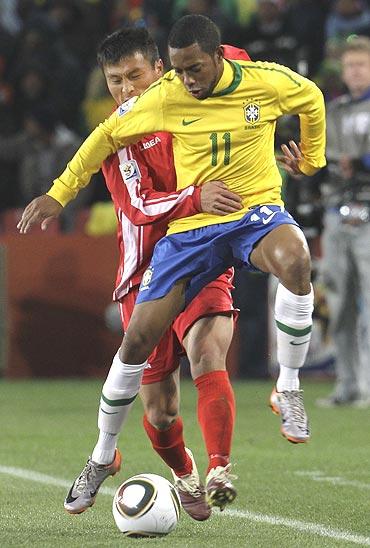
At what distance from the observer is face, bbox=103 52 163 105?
6.13 meters

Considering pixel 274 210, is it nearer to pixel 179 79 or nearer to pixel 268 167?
pixel 268 167

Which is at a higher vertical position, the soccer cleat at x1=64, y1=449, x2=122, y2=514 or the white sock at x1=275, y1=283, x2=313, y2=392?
the white sock at x1=275, y1=283, x2=313, y2=392

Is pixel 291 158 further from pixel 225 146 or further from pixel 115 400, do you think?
pixel 115 400

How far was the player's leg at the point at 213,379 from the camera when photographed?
5.67 metres

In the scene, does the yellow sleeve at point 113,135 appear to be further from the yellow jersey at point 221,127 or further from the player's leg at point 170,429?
the player's leg at point 170,429

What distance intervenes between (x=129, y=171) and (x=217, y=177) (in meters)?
0.42

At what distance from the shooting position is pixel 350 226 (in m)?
10.6

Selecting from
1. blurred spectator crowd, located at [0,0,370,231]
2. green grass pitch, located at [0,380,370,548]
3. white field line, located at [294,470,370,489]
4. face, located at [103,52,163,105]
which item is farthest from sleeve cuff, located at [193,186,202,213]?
blurred spectator crowd, located at [0,0,370,231]

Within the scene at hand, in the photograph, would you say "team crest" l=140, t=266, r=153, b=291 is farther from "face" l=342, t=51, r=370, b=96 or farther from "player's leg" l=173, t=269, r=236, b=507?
"face" l=342, t=51, r=370, b=96

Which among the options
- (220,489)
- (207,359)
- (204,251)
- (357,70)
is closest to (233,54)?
(204,251)

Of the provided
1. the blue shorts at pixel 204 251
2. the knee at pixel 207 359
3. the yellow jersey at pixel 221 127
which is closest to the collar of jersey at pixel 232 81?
the yellow jersey at pixel 221 127

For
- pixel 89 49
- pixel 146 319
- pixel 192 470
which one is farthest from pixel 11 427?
pixel 89 49

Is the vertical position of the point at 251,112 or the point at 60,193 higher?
the point at 251,112

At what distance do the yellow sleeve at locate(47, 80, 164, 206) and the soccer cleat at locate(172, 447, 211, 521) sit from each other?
4.34 ft
